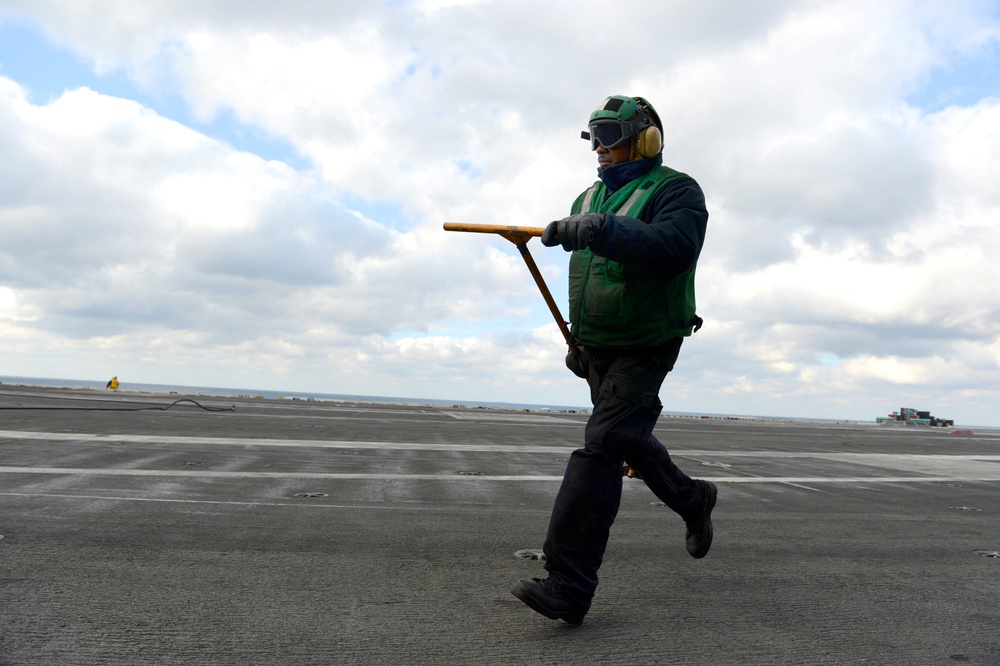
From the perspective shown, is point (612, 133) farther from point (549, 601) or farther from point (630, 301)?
point (549, 601)

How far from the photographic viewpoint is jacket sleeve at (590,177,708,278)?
2266 mm

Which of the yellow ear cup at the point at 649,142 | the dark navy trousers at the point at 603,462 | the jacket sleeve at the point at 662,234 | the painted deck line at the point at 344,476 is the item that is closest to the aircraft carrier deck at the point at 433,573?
the painted deck line at the point at 344,476

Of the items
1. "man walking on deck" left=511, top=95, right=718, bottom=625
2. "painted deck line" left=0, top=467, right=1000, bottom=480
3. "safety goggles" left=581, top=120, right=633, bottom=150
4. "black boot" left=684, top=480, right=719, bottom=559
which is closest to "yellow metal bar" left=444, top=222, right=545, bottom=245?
"man walking on deck" left=511, top=95, right=718, bottom=625

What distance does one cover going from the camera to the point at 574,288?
269cm

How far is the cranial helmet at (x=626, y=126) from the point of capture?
8.96 feet

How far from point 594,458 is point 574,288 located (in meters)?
0.69

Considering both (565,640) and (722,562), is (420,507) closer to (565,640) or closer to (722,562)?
(722,562)

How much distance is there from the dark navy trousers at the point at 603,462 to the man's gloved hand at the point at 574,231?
511 millimetres

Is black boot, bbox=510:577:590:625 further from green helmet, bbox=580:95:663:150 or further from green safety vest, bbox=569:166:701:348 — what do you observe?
green helmet, bbox=580:95:663:150

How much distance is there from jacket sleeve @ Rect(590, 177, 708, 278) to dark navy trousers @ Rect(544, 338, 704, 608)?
0.35m

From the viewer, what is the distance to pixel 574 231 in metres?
2.28

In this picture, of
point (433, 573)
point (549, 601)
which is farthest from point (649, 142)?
point (433, 573)

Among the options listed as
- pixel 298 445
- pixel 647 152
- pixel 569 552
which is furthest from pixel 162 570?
pixel 298 445

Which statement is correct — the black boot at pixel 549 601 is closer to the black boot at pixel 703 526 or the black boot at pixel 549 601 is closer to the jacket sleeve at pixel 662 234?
the black boot at pixel 703 526
